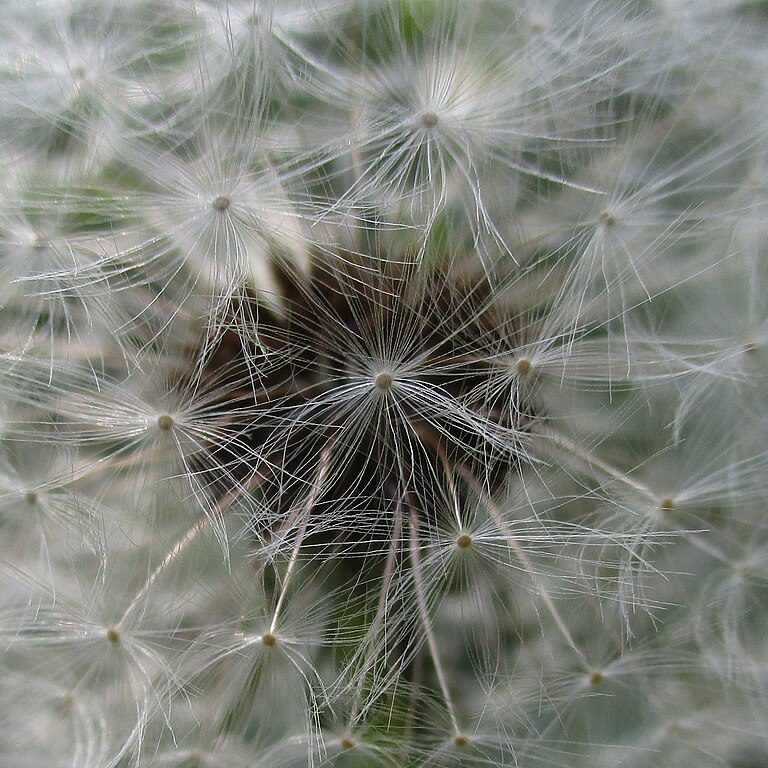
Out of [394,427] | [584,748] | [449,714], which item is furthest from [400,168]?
[584,748]

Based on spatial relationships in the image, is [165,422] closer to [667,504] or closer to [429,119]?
[429,119]

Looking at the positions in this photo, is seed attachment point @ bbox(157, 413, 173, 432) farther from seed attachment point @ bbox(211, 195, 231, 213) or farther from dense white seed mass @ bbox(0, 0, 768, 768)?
seed attachment point @ bbox(211, 195, 231, 213)

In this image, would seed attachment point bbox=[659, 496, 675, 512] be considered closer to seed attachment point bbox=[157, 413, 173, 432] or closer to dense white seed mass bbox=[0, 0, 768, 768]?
dense white seed mass bbox=[0, 0, 768, 768]

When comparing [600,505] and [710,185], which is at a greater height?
[710,185]

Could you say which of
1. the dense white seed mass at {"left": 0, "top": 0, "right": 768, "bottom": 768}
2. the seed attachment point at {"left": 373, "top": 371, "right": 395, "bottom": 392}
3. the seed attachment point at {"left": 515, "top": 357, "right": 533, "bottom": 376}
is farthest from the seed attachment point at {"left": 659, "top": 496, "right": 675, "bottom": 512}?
the seed attachment point at {"left": 373, "top": 371, "right": 395, "bottom": 392}

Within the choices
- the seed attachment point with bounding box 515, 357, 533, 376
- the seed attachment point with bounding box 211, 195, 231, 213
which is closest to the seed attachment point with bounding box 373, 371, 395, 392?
the seed attachment point with bounding box 515, 357, 533, 376

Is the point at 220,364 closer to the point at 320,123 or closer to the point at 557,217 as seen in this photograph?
the point at 320,123

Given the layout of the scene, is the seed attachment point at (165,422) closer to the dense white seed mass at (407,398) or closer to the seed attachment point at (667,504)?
the dense white seed mass at (407,398)

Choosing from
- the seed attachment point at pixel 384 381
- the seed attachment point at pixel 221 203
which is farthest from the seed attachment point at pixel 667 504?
the seed attachment point at pixel 221 203

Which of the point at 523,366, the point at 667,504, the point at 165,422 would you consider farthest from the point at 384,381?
the point at 667,504

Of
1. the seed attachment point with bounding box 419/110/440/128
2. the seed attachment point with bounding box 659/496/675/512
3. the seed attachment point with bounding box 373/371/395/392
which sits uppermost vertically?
the seed attachment point with bounding box 419/110/440/128

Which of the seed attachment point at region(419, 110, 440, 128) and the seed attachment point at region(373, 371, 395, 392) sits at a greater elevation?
the seed attachment point at region(419, 110, 440, 128)
